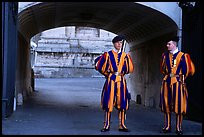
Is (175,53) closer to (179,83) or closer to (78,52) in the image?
(179,83)

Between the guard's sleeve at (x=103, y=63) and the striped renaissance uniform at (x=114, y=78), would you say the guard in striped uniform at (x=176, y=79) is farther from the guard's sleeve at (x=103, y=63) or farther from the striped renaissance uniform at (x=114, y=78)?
the guard's sleeve at (x=103, y=63)

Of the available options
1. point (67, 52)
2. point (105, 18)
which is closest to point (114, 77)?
point (105, 18)

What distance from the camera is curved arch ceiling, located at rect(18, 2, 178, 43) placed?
10.7m

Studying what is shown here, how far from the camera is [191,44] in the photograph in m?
9.18

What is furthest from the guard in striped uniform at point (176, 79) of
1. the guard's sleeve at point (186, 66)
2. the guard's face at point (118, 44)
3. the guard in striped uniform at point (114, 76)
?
the guard's face at point (118, 44)

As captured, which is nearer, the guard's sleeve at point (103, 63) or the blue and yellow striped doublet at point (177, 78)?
the blue and yellow striped doublet at point (177, 78)

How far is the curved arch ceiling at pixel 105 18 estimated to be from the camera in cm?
1070

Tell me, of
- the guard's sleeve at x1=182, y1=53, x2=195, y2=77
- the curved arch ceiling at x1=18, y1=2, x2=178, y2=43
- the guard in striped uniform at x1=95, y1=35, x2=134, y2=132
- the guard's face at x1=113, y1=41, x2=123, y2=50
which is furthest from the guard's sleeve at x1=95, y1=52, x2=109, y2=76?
the curved arch ceiling at x1=18, y1=2, x2=178, y2=43

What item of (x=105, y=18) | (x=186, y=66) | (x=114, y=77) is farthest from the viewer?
(x=105, y=18)

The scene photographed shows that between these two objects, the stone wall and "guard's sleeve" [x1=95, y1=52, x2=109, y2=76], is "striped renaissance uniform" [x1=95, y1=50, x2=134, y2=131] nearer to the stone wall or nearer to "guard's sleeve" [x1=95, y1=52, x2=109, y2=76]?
"guard's sleeve" [x1=95, y1=52, x2=109, y2=76]

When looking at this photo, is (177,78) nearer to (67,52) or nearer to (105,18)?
(105,18)

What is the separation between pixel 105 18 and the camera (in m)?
13.5

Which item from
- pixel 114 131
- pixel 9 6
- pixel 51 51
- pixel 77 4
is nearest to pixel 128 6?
pixel 77 4

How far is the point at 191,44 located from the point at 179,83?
2.16 metres
